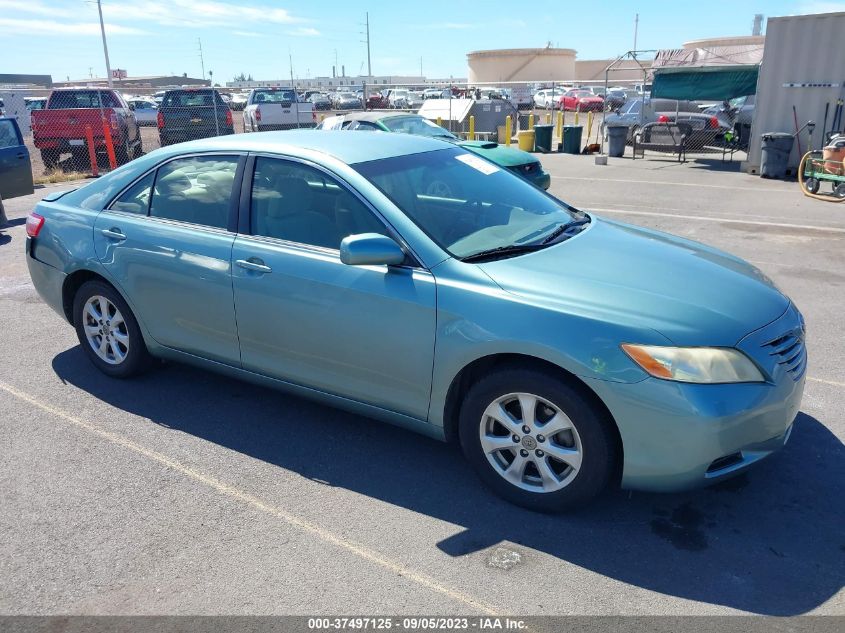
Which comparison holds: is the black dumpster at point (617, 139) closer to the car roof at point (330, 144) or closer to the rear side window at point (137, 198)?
the car roof at point (330, 144)

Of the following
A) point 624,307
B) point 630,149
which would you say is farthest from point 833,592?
point 630,149

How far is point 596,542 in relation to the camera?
302 cm

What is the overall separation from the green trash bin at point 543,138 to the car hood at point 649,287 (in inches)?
671

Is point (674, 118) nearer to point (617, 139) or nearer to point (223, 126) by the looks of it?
point (617, 139)

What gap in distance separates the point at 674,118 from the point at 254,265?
678 inches

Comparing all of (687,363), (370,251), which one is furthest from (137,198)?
(687,363)

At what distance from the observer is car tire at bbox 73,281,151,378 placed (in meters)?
4.53

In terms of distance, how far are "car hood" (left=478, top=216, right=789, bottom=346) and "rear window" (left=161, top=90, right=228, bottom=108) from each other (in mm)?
16449

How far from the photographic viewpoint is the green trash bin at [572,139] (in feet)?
64.8

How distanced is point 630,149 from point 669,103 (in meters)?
1.73

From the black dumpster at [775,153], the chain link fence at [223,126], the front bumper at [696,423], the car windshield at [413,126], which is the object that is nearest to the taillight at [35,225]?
the front bumper at [696,423]

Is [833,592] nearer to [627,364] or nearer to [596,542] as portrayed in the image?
[596,542]

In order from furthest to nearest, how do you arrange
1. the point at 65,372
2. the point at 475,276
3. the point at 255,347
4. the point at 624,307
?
the point at 65,372
the point at 255,347
the point at 475,276
the point at 624,307

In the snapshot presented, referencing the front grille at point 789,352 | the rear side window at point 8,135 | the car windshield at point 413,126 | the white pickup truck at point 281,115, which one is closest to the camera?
the front grille at point 789,352
